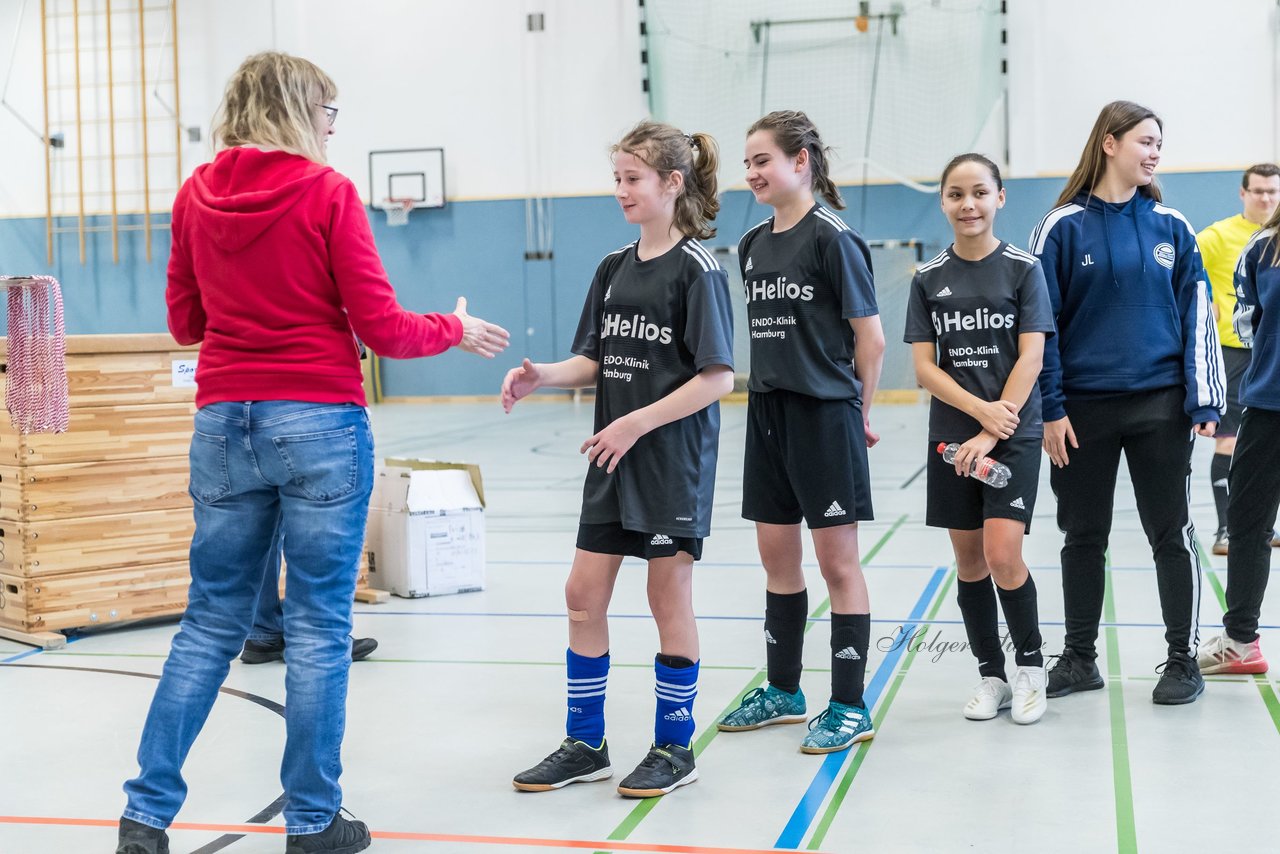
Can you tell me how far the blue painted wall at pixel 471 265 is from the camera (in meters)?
15.0

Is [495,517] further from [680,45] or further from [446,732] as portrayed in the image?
[680,45]

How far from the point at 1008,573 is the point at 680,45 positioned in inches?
474

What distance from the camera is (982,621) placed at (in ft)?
10.9

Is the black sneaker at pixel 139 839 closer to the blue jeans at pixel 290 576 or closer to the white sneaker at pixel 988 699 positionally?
the blue jeans at pixel 290 576

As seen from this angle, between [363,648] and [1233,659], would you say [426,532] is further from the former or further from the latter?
[1233,659]

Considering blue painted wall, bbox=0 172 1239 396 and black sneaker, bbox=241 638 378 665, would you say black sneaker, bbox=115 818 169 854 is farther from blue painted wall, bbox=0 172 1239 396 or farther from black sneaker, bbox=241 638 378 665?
blue painted wall, bbox=0 172 1239 396

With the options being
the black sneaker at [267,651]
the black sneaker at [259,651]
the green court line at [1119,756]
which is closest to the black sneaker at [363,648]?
the black sneaker at [267,651]

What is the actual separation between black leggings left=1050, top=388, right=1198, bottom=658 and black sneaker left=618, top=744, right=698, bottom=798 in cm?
128

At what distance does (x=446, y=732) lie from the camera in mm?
3273

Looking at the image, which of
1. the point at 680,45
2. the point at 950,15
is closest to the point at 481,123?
the point at 680,45

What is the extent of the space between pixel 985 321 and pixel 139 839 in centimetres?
219

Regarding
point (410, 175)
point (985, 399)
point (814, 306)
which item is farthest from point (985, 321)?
point (410, 175)

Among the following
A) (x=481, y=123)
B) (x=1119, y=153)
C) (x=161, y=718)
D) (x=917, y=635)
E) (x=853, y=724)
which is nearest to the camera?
(x=161, y=718)

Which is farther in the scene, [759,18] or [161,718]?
[759,18]
